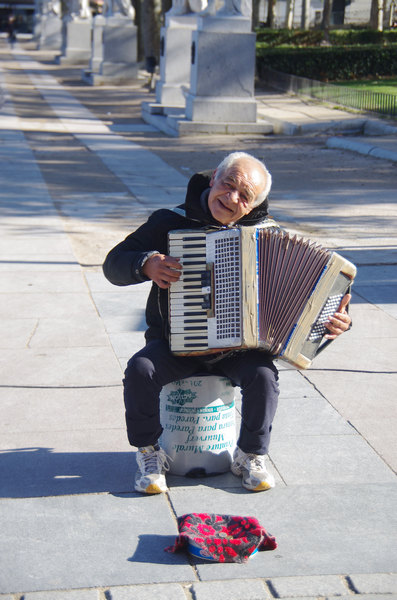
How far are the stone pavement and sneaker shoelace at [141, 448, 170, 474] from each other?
0.12m

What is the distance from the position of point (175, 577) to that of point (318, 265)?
4.64ft

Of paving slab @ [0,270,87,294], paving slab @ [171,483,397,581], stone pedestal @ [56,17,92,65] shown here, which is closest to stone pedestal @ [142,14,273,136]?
paving slab @ [0,270,87,294]

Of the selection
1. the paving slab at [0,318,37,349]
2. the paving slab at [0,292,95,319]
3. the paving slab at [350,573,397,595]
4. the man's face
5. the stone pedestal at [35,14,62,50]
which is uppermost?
the man's face

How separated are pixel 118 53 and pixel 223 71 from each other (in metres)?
14.1

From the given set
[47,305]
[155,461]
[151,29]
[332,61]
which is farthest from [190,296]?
[151,29]

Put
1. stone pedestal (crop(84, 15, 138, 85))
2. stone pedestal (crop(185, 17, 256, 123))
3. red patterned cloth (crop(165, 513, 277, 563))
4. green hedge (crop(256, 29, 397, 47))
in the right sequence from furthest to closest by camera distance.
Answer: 1. green hedge (crop(256, 29, 397, 47))
2. stone pedestal (crop(84, 15, 138, 85))
3. stone pedestal (crop(185, 17, 256, 123))
4. red patterned cloth (crop(165, 513, 277, 563))

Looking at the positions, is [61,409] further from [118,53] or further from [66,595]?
[118,53]

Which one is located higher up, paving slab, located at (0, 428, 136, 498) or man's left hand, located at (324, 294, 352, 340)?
man's left hand, located at (324, 294, 352, 340)

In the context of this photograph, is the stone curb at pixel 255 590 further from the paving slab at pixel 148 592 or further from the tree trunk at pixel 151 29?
the tree trunk at pixel 151 29

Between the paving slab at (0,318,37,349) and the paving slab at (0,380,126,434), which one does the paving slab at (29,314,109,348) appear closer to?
the paving slab at (0,318,37,349)

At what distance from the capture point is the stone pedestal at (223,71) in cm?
1838

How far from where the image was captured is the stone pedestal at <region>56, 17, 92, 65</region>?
45.0m

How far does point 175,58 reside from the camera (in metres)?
22.4

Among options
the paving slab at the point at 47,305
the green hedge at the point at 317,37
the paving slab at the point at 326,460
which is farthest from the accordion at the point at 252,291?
the green hedge at the point at 317,37
